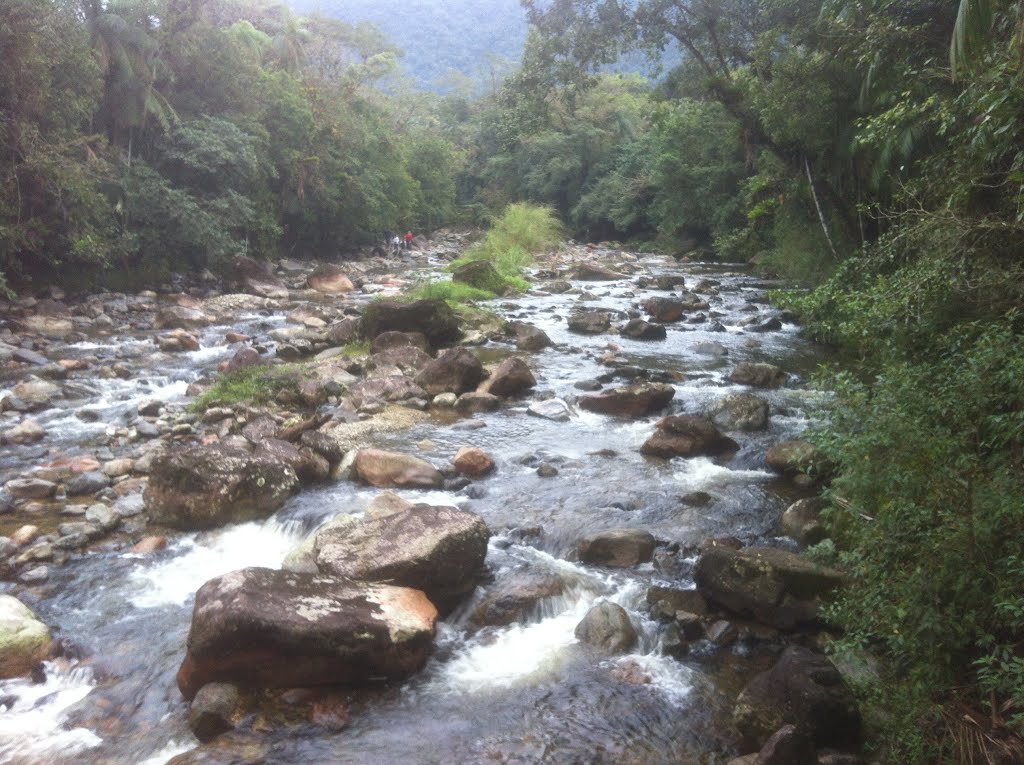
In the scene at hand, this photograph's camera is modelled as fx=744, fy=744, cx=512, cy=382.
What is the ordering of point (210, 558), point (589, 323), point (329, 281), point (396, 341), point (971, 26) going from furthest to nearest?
1. point (329, 281)
2. point (589, 323)
3. point (396, 341)
4. point (210, 558)
5. point (971, 26)

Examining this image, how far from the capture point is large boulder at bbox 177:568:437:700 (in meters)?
4.73

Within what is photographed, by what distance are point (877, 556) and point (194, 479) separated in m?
6.00

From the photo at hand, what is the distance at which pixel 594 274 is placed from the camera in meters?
27.5

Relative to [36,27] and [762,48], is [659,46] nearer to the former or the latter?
[762,48]

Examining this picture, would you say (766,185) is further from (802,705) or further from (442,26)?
(442,26)

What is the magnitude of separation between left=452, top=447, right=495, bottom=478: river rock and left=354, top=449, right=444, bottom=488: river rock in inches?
14.8

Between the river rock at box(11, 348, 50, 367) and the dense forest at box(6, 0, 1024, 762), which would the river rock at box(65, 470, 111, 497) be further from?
the dense forest at box(6, 0, 1024, 762)

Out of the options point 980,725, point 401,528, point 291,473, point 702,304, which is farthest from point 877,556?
point 702,304

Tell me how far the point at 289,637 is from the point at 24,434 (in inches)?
282

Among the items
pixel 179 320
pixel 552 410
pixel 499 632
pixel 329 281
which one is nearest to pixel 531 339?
pixel 552 410

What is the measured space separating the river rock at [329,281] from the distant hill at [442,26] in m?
137

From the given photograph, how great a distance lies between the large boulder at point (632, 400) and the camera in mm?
10920

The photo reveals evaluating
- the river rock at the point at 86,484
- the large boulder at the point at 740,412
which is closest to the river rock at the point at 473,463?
the large boulder at the point at 740,412

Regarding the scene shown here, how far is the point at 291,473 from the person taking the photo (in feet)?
26.1
